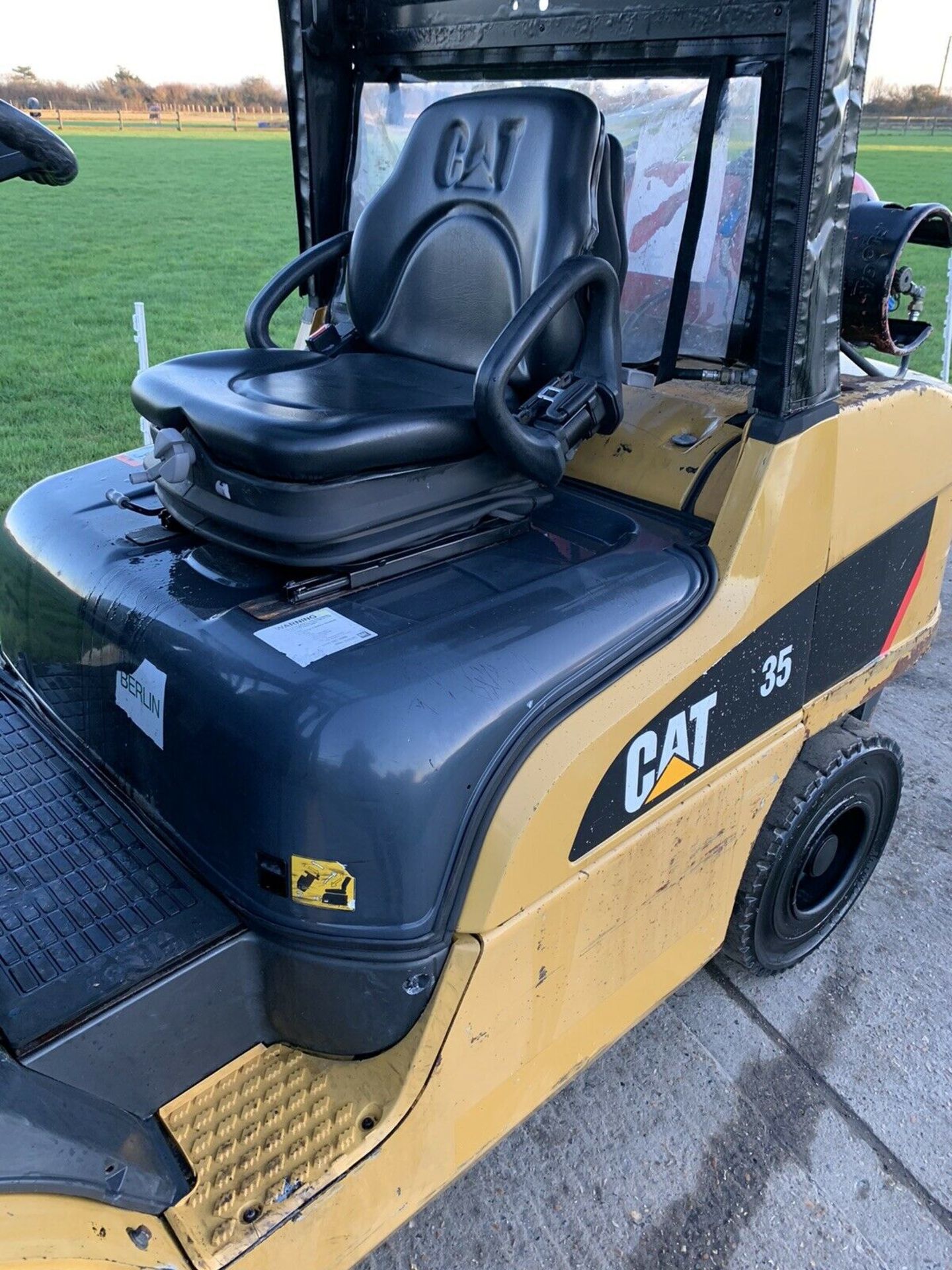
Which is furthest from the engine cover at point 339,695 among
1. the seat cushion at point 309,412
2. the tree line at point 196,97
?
the tree line at point 196,97

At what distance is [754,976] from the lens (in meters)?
2.68

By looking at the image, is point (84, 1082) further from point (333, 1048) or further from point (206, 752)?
point (206, 752)

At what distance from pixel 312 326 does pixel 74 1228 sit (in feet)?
8.28

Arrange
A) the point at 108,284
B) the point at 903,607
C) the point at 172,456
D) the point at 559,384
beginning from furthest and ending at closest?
the point at 108,284, the point at 903,607, the point at 559,384, the point at 172,456

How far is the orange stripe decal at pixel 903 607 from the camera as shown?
2518 mm

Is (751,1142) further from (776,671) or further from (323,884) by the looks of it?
(323,884)

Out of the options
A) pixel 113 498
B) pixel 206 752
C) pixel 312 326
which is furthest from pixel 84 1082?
pixel 312 326

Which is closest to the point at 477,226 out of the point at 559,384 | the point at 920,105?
the point at 559,384

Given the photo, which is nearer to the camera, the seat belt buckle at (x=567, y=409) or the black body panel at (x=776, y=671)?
the black body panel at (x=776, y=671)

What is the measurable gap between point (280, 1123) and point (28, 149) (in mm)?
1501

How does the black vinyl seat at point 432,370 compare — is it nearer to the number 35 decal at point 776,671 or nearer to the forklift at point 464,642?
the forklift at point 464,642

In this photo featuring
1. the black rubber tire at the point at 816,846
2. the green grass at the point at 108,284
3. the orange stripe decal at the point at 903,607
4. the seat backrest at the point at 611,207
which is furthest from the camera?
the green grass at the point at 108,284

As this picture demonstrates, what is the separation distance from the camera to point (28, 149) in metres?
1.36

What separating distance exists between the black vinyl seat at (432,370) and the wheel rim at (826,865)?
1.08 meters
